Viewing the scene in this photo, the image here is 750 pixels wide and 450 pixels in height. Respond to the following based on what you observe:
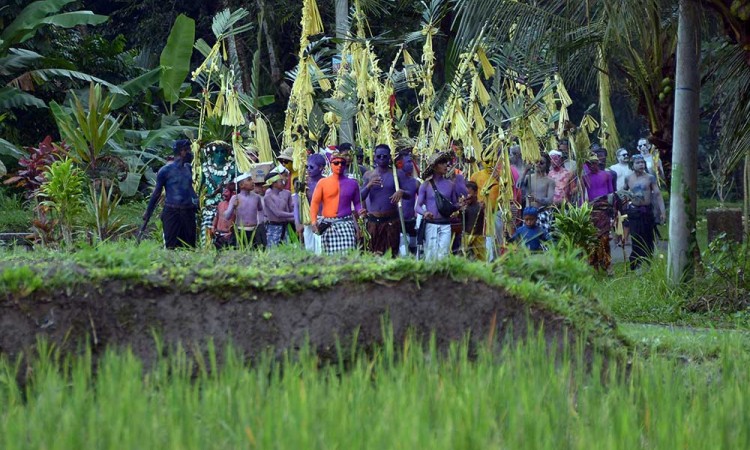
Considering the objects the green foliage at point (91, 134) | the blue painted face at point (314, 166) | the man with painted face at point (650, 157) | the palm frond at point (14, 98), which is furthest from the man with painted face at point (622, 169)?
the palm frond at point (14, 98)

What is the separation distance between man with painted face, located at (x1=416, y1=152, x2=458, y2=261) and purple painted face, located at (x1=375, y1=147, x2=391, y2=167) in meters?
0.50

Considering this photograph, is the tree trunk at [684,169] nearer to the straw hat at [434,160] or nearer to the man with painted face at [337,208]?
the straw hat at [434,160]

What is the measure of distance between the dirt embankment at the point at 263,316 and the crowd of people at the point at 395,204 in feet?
16.7

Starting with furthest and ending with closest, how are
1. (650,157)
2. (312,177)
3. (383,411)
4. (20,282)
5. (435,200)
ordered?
1. (650,157)
2. (312,177)
3. (435,200)
4. (20,282)
5. (383,411)

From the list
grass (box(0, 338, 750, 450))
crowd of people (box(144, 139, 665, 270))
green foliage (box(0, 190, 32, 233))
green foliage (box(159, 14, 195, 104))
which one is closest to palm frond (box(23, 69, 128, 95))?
green foliage (box(159, 14, 195, 104))

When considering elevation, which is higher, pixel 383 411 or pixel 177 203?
pixel 177 203

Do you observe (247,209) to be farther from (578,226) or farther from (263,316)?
(263,316)

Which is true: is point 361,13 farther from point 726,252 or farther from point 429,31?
point 726,252

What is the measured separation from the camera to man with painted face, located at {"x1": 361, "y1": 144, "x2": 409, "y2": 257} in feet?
48.2

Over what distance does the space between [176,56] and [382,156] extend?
12227 millimetres

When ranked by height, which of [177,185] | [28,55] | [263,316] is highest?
[28,55]

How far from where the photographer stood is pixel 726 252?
13047 mm

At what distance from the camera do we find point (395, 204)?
48.3 feet

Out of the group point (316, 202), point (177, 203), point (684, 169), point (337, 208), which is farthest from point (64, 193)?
point (684, 169)
